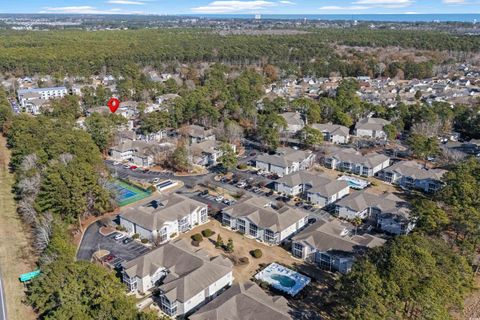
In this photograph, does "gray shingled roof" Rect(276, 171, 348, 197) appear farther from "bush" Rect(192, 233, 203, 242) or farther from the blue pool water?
the blue pool water

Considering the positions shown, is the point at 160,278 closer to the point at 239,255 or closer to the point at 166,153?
the point at 239,255

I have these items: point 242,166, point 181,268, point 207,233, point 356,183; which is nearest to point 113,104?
point 242,166

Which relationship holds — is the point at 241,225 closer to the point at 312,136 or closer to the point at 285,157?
the point at 285,157

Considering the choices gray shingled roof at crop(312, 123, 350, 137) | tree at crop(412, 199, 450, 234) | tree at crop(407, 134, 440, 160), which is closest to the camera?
tree at crop(412, 199, 450, 234)

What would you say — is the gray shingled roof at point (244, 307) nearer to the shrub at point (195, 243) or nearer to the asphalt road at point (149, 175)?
the shrub at point (195, 243)

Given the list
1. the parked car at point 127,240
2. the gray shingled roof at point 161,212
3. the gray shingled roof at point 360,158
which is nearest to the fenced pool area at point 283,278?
the gray shingled roof at point 161,212

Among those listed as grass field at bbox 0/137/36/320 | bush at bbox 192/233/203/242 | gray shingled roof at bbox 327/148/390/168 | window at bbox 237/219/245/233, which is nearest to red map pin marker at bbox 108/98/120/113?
grass field at bbox 0/137/36/320

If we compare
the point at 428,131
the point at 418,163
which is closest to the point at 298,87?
the point at 428,131
